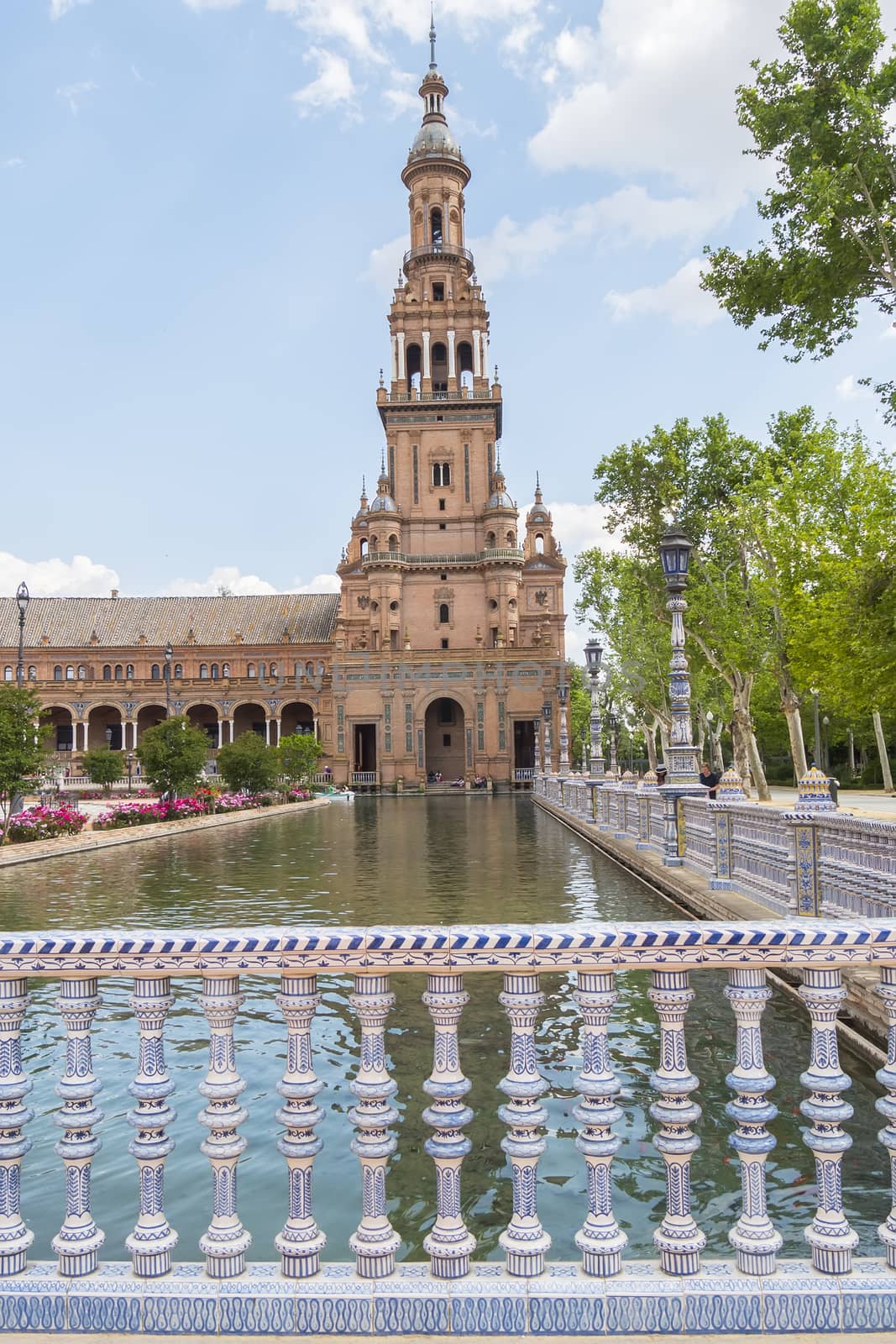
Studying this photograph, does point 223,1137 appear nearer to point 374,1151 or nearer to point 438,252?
point 374,1151

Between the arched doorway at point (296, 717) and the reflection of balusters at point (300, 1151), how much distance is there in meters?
73.8

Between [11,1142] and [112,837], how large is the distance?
22.6m

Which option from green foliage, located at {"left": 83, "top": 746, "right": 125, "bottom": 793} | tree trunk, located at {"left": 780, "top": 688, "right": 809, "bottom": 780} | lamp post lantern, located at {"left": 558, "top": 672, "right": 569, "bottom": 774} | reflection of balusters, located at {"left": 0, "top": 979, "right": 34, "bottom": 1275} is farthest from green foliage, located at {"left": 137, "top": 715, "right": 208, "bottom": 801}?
reflection of balusters, located at {"left": 0, "top": 979, "right": 34, "bottom": 1275}

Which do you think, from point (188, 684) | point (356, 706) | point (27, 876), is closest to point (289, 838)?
point (27, 876)

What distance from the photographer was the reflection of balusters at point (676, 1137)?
294cm

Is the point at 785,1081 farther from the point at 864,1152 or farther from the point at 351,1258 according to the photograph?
the point at 351,1258

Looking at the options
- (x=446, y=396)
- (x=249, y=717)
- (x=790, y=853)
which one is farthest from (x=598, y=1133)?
(x=249, y=717)

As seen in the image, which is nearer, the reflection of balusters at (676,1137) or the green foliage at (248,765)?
the reflection of balusters at (676,1137)

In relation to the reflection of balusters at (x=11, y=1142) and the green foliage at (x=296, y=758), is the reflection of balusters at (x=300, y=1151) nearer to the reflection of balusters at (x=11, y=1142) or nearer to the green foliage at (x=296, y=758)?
the reflection of balusters at (x=11, y=1142)

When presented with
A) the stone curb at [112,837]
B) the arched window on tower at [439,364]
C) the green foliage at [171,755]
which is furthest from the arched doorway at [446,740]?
the green foliage at [171,755]

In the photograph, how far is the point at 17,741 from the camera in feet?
68.6

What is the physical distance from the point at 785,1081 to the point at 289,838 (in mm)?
20498

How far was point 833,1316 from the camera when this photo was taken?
2.87 meters

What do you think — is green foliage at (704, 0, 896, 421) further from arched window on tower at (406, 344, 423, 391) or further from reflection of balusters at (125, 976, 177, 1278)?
arched window on tower at (406, 344, 423, 391)
